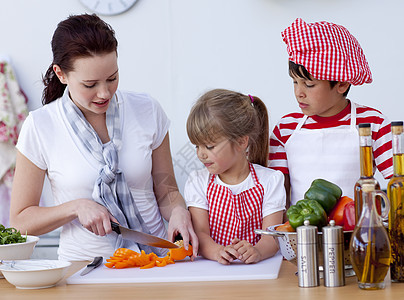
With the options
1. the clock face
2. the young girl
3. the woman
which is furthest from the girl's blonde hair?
the clock face

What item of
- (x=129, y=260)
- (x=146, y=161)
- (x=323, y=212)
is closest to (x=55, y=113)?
(x=146, y=161)

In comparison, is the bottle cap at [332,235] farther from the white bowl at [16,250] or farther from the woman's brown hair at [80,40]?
the woman's brown hair at [80,40]

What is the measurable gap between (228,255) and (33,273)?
17.5 inches

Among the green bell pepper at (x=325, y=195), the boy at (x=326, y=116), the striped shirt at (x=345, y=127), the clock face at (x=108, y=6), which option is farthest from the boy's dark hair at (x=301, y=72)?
the clock face at (x=108, y=6)

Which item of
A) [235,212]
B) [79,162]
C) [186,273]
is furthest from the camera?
[79,162]

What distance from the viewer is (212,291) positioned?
1.19 meters

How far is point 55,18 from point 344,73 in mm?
1827

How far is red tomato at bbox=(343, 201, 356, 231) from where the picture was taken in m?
1.21

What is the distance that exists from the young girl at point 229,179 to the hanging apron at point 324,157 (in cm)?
8

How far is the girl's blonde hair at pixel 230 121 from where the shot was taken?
1.62 meters

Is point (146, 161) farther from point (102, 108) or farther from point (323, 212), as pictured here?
point (323, 212)

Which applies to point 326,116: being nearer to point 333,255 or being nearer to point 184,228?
point 184,228

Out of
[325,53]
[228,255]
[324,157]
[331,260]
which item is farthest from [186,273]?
[325,53]

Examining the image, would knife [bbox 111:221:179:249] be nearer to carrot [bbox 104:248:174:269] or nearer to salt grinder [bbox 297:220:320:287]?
carrot [bbox 104:248:174:269]
